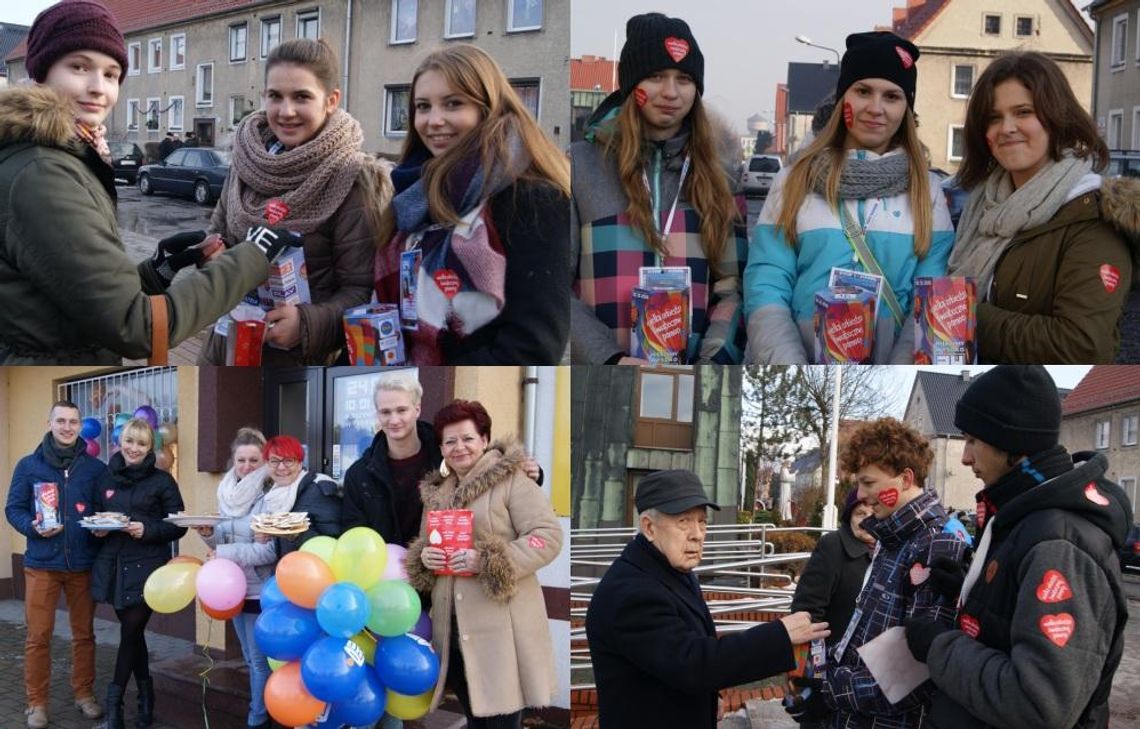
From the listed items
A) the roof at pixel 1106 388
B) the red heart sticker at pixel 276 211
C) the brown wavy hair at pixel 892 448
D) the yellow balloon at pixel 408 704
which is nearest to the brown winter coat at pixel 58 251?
the red heart sticker at pixel 276 211

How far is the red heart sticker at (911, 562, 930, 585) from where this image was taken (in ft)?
10.4

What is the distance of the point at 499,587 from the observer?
3.46m

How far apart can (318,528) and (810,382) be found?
1778 mm

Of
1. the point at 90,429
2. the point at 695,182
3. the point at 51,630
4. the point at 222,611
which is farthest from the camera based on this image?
the point at 51,630

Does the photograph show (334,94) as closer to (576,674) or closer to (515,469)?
(515,469)

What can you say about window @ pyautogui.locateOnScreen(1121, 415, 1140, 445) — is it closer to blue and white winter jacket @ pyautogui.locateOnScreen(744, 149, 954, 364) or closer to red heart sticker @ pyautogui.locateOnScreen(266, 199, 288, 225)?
blue and white winter jacket @ pyautogui.locateOnScreen(744, 149, 954, 364)

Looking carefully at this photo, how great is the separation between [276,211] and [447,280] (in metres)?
0.55

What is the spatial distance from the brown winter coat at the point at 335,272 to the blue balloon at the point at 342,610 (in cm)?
74

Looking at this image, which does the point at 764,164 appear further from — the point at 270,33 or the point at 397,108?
the point at 270,33

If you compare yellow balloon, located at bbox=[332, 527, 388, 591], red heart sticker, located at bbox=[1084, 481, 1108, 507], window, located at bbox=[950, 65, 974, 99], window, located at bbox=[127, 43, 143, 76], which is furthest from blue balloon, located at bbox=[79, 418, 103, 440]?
red heart sticker, located at bbox=[1084, 481, 1108, 507]

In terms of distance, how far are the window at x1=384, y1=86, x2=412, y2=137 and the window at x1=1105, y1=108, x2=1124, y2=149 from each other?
208cm

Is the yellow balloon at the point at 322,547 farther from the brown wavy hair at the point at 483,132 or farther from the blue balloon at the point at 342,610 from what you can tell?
the brown wavy hair at the point at 483,132

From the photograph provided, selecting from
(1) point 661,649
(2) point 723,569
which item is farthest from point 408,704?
(2) point 723,569

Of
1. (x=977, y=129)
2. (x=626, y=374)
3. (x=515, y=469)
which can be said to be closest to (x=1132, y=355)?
(x=977, y=129)
